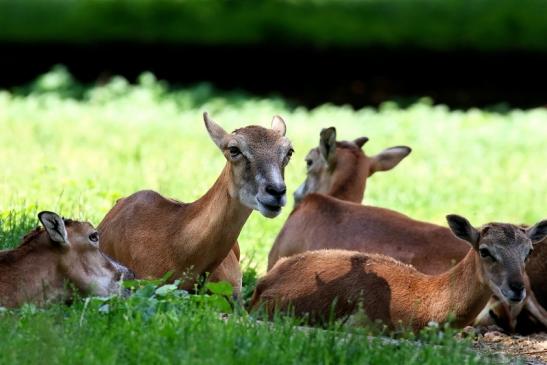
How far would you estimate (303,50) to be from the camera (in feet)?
85.5

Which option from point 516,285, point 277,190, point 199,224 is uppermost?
point 277,190

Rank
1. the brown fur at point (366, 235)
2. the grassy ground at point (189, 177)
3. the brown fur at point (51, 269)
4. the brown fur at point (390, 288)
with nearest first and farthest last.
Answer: the grassy ground at point (189, 177) → the brown fur at point (51, 269) → the brown fur at point (390, 288) → the brown fur at point (366, 235)

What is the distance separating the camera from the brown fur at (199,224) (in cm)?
852

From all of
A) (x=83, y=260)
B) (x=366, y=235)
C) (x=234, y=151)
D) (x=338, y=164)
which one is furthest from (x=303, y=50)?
(x=83, y=260)

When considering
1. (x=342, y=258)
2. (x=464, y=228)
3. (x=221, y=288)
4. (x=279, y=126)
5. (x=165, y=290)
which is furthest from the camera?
(x=279, y=126)

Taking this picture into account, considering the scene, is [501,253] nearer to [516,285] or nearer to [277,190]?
[516,285]

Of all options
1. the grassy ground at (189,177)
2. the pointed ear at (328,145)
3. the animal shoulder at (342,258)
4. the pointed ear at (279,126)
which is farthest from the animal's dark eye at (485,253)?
the pointed ear at (328,145)

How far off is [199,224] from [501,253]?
6.45 feet

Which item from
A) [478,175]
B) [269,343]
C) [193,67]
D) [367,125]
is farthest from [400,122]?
[269,343]

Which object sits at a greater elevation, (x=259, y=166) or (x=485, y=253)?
(x=259, y=166)

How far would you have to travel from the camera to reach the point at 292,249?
10867 millimetres

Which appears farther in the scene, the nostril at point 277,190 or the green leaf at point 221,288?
the nostril at point 277,190

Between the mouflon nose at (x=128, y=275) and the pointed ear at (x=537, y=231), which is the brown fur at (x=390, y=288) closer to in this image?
the pointed ear at (x=537, y=231)

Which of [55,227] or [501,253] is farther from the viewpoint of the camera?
[501,253]
